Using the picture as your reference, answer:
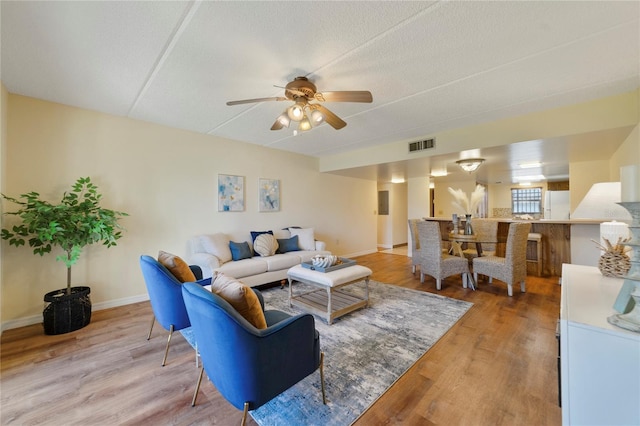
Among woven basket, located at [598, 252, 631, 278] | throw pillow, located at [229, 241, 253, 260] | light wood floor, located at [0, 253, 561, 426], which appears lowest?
light wood floor, located at [0, 253, 561, 426]

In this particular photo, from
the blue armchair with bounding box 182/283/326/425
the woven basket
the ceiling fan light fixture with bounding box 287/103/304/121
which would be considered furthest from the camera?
the ceiling fan light fixture with bounding box 287/103/304/121

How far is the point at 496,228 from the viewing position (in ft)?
14.3

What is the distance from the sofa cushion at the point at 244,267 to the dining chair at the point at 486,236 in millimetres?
3668

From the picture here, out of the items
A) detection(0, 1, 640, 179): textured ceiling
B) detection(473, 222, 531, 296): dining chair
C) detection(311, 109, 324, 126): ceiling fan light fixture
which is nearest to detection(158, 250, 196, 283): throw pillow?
detection(0, 1, 640, 179): textured ceiling

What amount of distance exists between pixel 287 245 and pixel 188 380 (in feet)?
9.06

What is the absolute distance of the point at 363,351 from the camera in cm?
217

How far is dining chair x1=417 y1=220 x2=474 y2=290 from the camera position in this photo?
12.4 ft

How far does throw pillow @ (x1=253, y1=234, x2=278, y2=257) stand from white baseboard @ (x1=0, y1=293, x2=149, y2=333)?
170 centimetres

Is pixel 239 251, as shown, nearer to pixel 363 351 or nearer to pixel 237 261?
pixel 237 261

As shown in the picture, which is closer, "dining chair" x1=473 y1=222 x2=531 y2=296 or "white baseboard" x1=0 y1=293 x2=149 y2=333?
"white baseboard" x1=0 y1=293 x2=149 y2=333

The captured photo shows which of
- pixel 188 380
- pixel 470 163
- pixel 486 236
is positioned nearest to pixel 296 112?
pixel 188 380

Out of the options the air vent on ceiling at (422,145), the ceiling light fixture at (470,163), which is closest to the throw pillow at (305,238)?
the air vent on ceiling at (422,145)

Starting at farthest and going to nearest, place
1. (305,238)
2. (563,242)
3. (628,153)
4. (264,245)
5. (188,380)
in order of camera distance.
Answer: (305,238)
(563,242)
(264,245)
(628,153)
(188,380)

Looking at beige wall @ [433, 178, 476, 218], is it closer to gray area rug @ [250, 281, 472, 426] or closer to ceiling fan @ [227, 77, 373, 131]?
gray area rug @ [250, 281, 472, 426]
